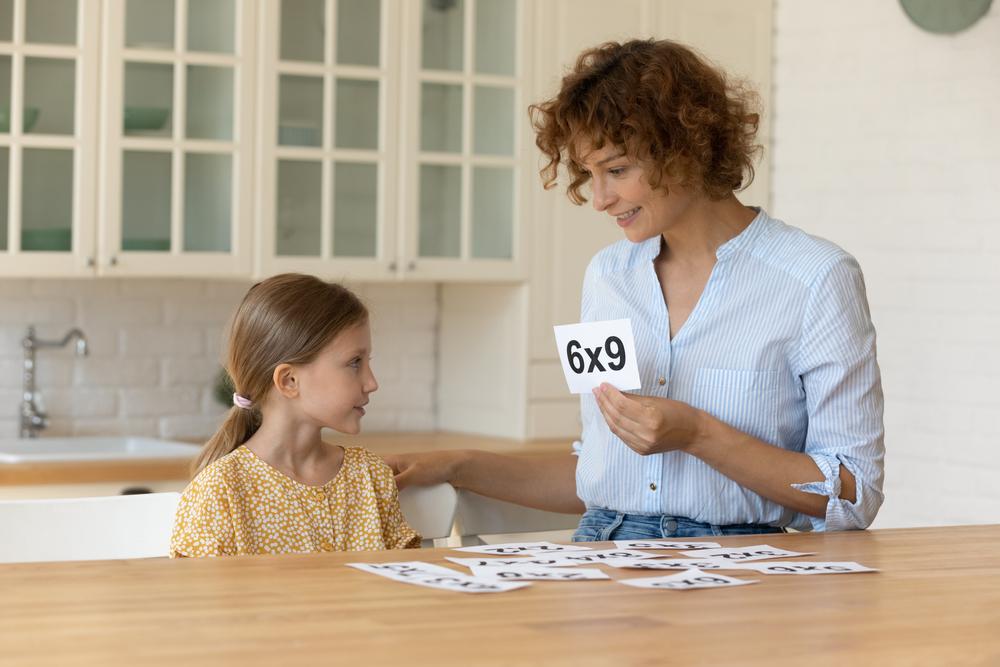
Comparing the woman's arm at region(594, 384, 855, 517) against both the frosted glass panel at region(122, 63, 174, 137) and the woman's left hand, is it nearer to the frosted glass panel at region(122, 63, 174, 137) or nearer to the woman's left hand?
the woman's left hand

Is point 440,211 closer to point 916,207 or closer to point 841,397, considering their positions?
point 916,207

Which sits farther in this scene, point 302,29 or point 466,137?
point 466,137

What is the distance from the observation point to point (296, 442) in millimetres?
A: 2127

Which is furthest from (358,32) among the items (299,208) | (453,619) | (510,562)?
(453,619)

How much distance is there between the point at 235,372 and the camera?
222 cm

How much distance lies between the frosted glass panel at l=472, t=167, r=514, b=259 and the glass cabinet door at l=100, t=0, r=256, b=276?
27.3 inches

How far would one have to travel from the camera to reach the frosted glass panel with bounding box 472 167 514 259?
4156 mm

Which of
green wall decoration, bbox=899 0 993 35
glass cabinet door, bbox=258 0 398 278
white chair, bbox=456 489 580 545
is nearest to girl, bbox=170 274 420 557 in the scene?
white chair, bbox=456 489 580 545

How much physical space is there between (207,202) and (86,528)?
2009mm

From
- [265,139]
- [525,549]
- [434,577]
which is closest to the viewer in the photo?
[434,577]

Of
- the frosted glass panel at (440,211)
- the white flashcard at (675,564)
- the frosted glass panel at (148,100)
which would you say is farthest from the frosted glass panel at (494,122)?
the white flashcard at (675,564)

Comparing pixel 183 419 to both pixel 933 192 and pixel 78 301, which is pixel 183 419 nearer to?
pixel 78 301

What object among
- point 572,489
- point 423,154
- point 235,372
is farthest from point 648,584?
point 423,154

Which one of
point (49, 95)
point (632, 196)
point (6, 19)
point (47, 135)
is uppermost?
point (6, 19)
